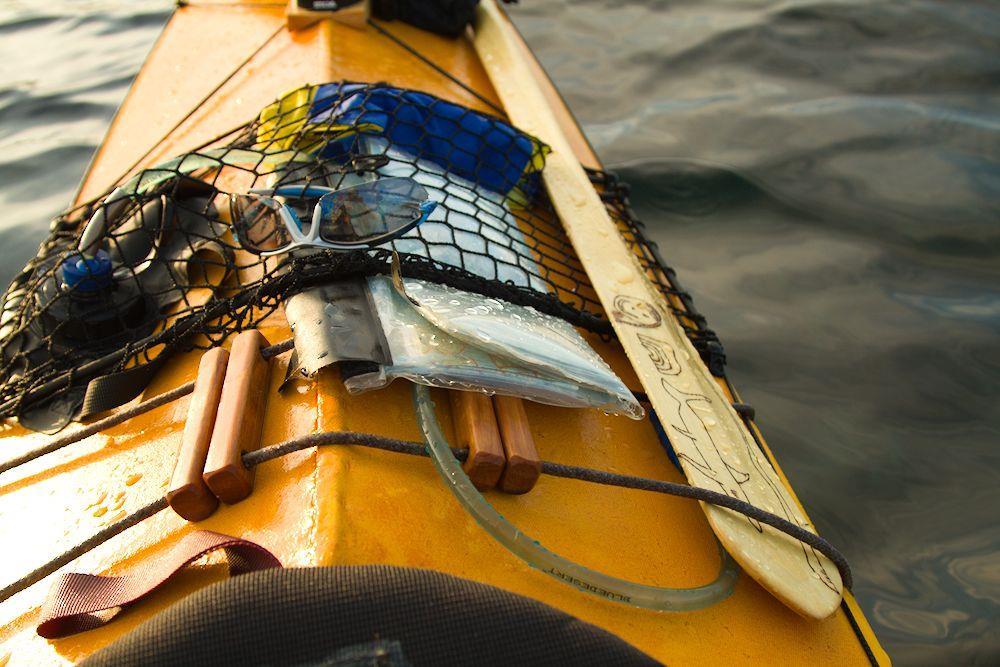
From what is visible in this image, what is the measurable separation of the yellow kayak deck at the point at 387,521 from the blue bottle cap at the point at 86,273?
0.29 m

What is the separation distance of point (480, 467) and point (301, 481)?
283 mm

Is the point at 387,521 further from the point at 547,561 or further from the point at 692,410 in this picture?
the point at 692,410

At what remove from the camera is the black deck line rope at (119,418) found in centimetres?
138

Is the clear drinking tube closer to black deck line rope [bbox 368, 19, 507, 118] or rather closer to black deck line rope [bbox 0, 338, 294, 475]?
black deck line rope [bbox 0, 338, 294, 475]

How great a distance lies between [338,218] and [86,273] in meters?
0.67

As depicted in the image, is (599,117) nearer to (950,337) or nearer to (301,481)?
(950,337)

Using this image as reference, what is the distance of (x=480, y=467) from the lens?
117 cm

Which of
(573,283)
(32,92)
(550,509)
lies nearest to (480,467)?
(550,509)

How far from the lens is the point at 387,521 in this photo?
1.09 metres

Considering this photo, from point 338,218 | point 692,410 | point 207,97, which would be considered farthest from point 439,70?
point 692,410

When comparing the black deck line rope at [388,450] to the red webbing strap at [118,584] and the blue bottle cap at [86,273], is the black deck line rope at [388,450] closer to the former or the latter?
the red webbing strap at [118,584]

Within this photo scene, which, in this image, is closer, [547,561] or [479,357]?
[547,561]

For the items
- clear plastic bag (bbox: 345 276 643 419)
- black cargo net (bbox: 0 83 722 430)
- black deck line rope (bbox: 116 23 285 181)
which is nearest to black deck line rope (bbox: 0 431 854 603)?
clear plastic bag (bbox: 345 276 643 419)

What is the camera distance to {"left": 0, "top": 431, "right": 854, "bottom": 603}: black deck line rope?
115cm
